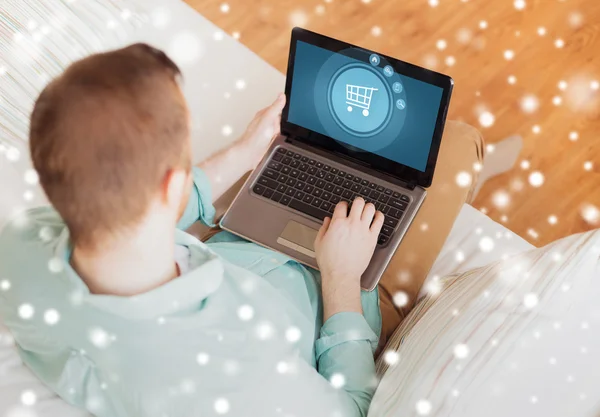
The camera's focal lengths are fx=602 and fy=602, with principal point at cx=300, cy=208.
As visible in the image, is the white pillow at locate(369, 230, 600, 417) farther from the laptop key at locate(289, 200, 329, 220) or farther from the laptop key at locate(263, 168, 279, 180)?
the laptop key at locate(263, 168, 279, 180)

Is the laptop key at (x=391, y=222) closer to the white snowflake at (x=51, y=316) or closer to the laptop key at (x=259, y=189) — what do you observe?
the laptop key at (x=259, y=189)

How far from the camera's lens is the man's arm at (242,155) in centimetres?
124

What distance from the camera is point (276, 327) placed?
0.90m

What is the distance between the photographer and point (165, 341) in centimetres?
77

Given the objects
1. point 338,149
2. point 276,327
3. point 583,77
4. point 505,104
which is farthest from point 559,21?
point 276,327

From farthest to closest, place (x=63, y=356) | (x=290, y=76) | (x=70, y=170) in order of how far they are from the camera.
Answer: (x=290, y=76), (x=63, y=356), (x=70, y=170)

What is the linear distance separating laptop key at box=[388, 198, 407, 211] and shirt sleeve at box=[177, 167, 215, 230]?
354 mm

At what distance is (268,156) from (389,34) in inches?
35.5

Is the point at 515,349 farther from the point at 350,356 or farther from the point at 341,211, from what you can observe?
the point at 341,211

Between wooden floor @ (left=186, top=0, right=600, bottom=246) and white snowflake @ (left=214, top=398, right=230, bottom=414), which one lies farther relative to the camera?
wooden floor @ (left=186, top=0, right=600, bottom=246)

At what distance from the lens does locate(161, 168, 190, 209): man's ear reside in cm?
69

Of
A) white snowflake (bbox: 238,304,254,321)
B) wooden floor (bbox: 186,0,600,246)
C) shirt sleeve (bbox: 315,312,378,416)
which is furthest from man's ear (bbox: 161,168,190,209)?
wooden floor (bbox: 186,0,600,246)

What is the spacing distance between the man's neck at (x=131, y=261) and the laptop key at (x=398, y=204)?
1.73 ft

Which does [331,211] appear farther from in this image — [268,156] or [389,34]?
[389,34]
